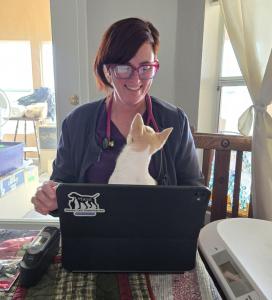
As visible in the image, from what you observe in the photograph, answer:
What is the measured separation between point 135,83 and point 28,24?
1.53m

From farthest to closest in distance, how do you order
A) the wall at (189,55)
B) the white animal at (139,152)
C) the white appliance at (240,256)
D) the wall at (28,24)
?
the wall at (28,24), the wall at (189,55), the white animal at (139,152), the white appliance at (240,256)

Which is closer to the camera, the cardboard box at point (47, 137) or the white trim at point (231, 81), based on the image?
the white trim at point (231, 81)

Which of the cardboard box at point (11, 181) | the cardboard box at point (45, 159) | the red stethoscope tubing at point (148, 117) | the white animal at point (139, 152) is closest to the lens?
the white animal at point (139, 152)

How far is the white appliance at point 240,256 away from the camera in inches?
18.9

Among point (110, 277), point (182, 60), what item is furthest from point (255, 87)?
point (110, 277)

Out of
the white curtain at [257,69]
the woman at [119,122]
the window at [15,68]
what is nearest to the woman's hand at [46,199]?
the woman at [119,122]

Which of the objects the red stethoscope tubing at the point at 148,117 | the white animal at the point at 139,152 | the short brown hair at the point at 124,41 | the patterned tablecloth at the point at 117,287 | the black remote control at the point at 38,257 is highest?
the short brown hair at the point at 124,41

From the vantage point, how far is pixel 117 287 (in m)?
0.53

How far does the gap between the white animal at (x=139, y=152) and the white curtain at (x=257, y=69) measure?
0.57m

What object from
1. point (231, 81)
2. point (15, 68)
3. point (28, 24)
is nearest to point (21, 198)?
point (15, 68)

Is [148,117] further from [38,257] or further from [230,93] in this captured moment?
[230,93]

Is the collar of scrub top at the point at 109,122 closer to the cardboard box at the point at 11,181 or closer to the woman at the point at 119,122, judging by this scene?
the woman at the point at 119,122

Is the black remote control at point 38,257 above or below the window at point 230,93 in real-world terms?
below

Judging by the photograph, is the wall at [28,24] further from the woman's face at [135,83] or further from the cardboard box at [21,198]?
the woman's face at [135,83]
